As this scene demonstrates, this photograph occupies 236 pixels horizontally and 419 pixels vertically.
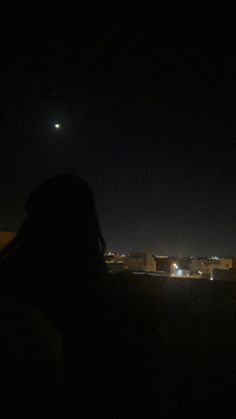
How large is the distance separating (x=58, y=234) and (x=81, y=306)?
247 mm

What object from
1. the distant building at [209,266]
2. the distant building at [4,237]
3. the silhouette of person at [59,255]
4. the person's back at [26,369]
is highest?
the distant building at [4,237]

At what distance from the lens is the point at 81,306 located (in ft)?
2.85

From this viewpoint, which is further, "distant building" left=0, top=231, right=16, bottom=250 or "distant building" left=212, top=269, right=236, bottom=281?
"distant building" left=212, top=269, right=236, bottom=281

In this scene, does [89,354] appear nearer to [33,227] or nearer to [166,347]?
[166,347]

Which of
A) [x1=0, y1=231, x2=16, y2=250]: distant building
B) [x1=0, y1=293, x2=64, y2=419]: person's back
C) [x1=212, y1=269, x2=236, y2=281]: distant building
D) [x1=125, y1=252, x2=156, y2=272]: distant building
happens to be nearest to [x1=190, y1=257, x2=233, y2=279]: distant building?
[x1=125, y1=252, x2=156, y2=272]: distant building

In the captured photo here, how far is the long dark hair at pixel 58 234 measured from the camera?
3.07 ft

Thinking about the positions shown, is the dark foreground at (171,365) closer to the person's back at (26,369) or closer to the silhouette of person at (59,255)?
the silhouette of person at (59,255)

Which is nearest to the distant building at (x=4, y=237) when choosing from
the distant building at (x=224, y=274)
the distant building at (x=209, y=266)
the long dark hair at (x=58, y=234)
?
the distant building at (x=224, y=274)

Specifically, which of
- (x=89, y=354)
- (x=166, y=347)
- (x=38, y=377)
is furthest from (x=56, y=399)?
(x=166, y=347)

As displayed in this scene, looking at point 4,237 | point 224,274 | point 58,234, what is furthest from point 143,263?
point 58,234

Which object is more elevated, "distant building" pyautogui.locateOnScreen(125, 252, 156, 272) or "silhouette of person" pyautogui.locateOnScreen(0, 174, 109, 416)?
"silhouette of person" pyautogui.locateOnScreen(0, 174, 109, 416)

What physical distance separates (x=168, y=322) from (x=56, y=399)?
0.43 m

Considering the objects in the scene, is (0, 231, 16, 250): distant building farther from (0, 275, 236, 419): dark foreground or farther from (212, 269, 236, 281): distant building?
(0, 275, 236, 419): dark foreground

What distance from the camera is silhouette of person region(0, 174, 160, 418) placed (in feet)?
2.79
